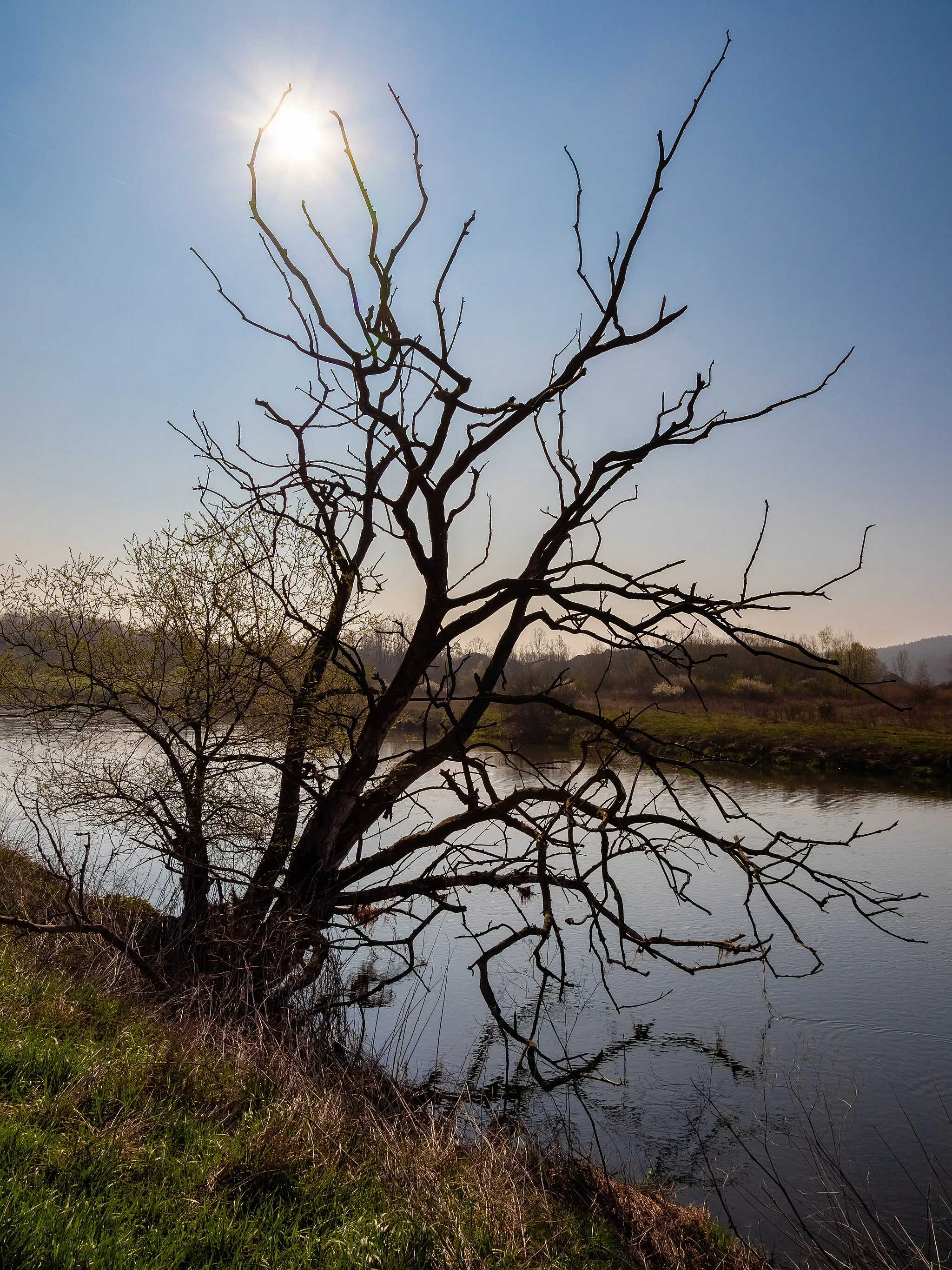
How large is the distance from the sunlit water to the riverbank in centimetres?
103

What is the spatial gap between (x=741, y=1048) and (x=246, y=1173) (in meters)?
5.06

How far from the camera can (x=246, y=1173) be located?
3221 millimetres

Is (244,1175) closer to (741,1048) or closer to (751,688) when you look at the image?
(741,1048)

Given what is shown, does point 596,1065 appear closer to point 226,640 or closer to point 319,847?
point 319,847

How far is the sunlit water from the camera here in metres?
5.48

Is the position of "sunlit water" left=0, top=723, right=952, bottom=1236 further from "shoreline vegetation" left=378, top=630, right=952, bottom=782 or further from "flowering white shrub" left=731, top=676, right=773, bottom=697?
"flowering white shrub" left=731, top=676, right=773, bottom=697

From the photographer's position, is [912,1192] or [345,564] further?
[345,564]

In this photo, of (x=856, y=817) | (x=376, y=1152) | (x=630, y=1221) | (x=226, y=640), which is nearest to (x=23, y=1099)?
(x=376, y=1152)

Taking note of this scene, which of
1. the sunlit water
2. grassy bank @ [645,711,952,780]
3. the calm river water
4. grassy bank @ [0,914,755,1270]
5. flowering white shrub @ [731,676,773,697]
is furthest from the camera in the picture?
flowering white shrub @ [731,676,773,697]

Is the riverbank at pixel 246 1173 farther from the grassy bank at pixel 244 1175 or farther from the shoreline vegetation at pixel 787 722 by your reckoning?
the shoreline vegetation at pixel 787 722

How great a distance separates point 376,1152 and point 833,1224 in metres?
2.65

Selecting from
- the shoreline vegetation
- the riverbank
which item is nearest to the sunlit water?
the riverbank

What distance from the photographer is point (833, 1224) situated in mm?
4617

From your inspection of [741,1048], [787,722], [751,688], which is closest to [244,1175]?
[741,1048]
